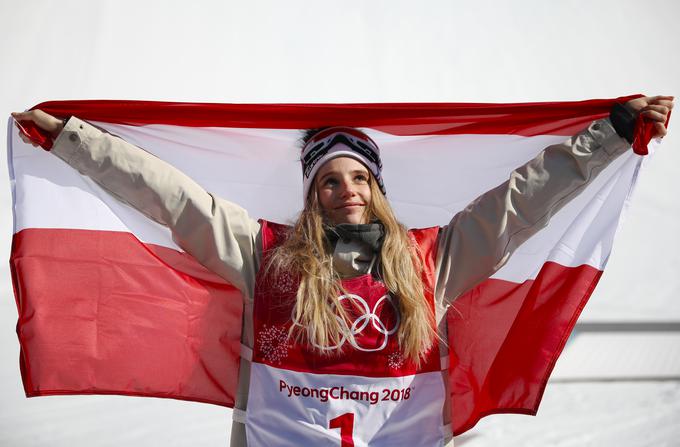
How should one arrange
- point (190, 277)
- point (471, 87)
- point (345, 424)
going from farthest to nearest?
point (471, 87), point (190, 277), point (345, 424)

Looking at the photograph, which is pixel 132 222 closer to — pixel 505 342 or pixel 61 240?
pixel 61 240

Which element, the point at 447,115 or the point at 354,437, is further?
the point at 447,115

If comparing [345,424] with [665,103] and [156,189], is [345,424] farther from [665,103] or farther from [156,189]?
[665,103]

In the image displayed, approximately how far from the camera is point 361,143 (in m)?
2.21

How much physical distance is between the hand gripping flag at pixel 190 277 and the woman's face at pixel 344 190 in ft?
0.82

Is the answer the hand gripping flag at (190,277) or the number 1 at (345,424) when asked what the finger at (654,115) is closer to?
the hand gripping flag at (190,277)

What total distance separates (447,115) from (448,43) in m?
5.52

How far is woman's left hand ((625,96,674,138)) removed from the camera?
2061mm

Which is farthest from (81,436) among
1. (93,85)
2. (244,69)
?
(244,69)

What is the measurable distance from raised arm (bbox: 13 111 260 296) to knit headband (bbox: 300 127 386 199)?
0.86ft

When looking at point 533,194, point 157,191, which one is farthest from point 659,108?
point 157,191

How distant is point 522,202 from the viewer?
205 cm

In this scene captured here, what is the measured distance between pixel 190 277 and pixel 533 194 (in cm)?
96

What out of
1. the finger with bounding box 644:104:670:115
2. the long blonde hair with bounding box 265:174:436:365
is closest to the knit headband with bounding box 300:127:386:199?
the long blonde hair with bounding box 265:174:436:365
